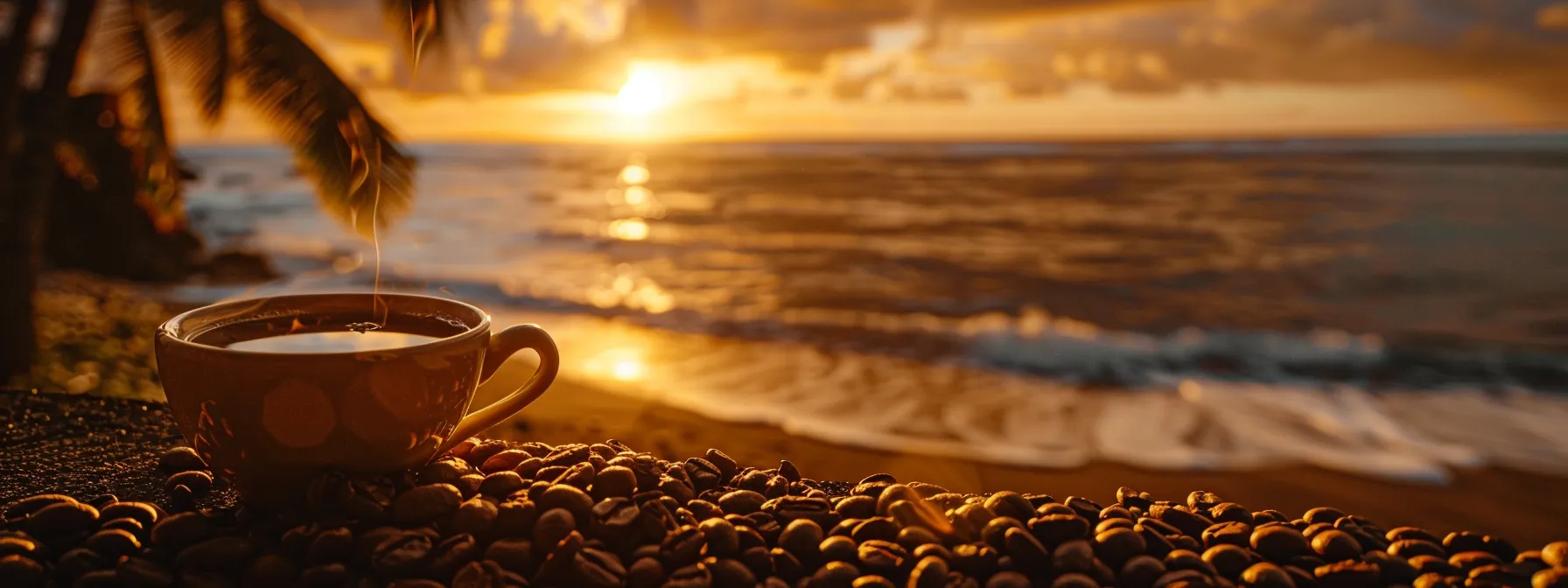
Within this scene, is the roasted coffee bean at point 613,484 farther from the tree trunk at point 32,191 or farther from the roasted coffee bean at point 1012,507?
the tree trunk at point 32,191

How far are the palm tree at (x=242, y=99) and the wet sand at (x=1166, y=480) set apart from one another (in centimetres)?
176

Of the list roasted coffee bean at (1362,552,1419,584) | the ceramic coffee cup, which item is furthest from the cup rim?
roasted coffee bean at (1362,552,1419,584)

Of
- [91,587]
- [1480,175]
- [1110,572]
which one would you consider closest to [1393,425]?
[1110,572]

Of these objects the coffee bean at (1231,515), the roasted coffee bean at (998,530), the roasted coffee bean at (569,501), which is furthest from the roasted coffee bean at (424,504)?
the coffee bean at (1231,515)

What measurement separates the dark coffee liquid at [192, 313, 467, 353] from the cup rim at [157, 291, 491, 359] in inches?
1.2

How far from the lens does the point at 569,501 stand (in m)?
1.27

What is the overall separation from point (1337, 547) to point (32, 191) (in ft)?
22.6

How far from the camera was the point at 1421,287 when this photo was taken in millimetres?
15680

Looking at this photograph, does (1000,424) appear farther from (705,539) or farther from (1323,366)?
(705,539)

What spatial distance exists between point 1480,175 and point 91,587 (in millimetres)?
49507

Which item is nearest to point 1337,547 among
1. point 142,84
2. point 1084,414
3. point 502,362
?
point 502,362

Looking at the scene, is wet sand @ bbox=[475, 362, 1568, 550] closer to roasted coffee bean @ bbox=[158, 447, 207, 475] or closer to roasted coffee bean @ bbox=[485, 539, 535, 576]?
roasted coffee bean @ bbox=[158, 447, 207, 475]

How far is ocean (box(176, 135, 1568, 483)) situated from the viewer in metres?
7.21

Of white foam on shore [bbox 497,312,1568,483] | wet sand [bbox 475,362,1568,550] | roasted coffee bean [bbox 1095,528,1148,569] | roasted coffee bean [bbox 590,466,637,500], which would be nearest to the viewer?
roasted coffee bean [bbox 1095,528,1148,569]
